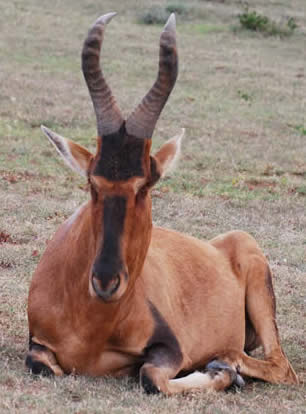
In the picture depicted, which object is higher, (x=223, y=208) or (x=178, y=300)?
(x=178, y=300)

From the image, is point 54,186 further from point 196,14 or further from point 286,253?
point 196,14

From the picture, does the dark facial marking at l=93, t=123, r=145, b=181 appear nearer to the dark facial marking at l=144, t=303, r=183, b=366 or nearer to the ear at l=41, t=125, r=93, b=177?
the ear at l=41, t=125, r=93, b=177

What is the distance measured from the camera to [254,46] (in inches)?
1106

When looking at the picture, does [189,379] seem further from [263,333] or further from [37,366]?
[263,333]

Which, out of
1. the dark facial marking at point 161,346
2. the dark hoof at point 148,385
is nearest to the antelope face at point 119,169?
the dark facial marking at point 161,346

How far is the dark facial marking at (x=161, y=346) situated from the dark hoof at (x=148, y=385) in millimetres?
175

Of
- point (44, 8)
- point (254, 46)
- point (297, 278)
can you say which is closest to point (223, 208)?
point (297, 278)

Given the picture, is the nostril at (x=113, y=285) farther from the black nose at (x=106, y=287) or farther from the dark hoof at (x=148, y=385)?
the dark hoof at (x=148, y=385)

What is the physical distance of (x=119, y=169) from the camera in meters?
5.69

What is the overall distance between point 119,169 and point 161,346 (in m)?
1.45

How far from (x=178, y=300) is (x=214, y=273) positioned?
0.67 m

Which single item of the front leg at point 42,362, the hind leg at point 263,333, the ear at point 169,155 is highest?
the ear at point 169,155

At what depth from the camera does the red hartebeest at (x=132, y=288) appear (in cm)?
570

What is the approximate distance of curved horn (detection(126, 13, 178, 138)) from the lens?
5.87 metres
